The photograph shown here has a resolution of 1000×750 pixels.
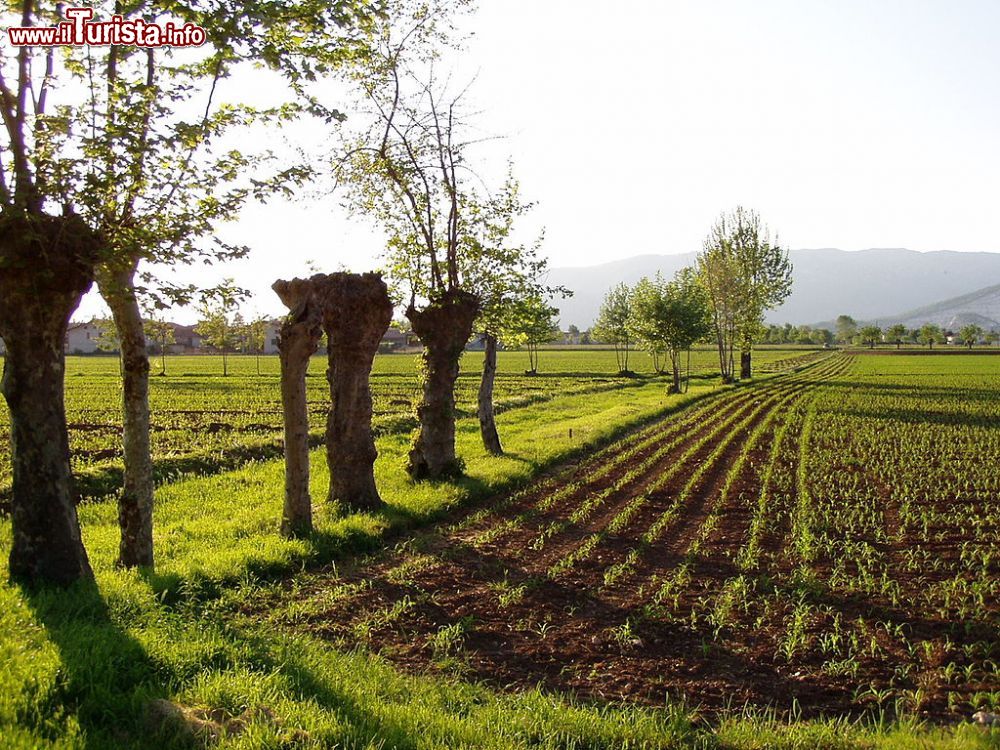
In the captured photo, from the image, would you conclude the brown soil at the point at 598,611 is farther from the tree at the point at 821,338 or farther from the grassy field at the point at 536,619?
the tree at the point at 821,338

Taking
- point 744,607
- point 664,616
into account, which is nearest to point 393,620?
point 664,616

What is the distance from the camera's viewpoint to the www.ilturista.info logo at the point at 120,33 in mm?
8258

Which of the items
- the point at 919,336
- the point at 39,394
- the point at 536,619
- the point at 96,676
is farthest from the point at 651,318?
the point at 919,336

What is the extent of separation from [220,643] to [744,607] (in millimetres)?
5809

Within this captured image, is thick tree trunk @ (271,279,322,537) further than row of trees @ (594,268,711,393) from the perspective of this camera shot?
No

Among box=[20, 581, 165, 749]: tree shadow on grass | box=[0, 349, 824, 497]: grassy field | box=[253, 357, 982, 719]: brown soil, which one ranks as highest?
box=[0, 349, 824, 497]: grassy field

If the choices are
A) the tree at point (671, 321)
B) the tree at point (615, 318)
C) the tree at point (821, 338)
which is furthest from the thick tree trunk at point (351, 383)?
the tree at point (821, 338)

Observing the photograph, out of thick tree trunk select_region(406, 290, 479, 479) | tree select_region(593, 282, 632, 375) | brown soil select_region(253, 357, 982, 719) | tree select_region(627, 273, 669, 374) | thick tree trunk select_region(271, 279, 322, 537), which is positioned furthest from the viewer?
tree select_region(593, 282, 632, 375)

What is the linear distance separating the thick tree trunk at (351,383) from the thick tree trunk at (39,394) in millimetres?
5479

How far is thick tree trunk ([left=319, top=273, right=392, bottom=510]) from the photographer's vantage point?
13195mm

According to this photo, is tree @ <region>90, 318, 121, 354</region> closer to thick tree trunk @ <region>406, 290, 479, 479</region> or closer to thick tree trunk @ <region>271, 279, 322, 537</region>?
thick tree trunk @ <region>271, 279, 322, 537</region>

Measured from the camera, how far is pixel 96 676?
559 centimetres

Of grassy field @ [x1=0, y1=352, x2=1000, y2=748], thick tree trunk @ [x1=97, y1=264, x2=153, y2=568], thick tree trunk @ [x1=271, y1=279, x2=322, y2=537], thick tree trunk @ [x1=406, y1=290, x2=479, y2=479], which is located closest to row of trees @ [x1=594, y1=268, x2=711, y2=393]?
grassy field @ [x1=0, y1=352, x2=1000, y2=748]

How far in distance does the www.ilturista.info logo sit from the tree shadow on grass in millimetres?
6182
